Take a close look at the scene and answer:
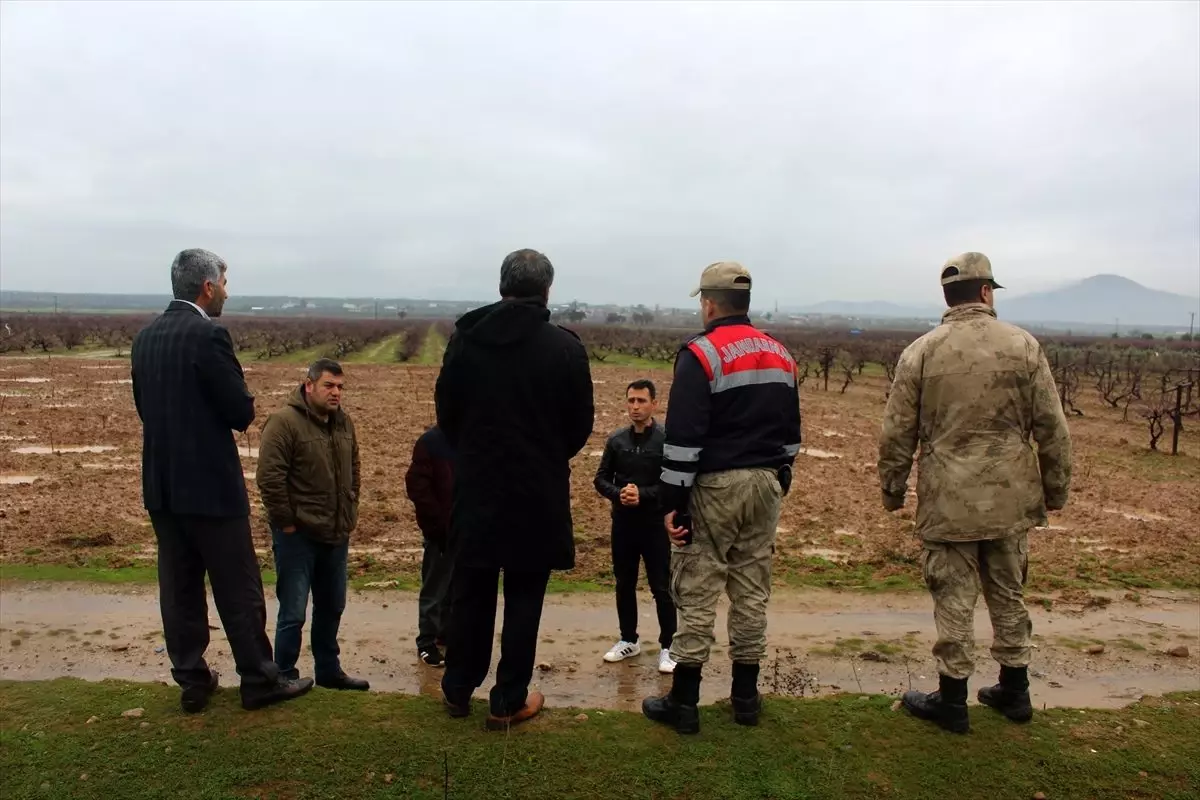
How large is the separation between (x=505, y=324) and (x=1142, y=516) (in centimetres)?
1007

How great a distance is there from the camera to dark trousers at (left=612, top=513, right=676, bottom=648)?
4.73 metres

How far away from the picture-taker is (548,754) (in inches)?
125

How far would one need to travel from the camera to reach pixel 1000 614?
3510mm

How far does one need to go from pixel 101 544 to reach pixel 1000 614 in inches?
307

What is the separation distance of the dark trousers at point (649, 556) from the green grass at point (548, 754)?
1229 millimetres

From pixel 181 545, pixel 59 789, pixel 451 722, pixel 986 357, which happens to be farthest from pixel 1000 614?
pixel 59 789

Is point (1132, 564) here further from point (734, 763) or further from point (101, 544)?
point (101, 544)

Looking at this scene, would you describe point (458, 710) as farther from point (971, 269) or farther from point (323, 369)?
point (971, 269)

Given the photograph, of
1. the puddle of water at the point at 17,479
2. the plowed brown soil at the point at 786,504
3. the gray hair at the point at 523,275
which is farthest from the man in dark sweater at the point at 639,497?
the puddle of water at the point at 17,479

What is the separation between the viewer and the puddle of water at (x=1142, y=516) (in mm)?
9688

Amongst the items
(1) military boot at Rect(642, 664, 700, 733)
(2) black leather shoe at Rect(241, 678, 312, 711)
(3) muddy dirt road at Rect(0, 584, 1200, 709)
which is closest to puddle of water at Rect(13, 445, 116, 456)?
(3) muddy dirt road at Rect(0, 584, 1200, 709)

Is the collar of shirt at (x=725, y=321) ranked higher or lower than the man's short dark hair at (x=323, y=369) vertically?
higher

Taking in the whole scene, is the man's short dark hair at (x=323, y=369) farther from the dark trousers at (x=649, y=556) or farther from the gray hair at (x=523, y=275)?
the dark trousers at (x=649, y=556)

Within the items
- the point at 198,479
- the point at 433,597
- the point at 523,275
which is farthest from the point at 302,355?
the point at 523,275
